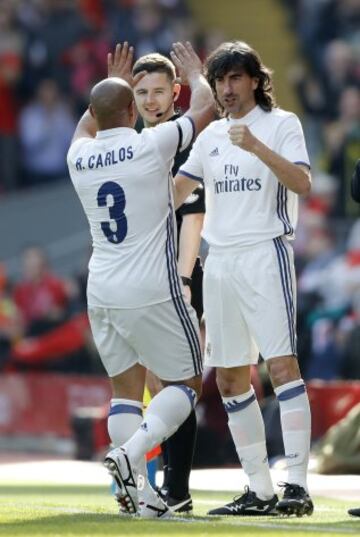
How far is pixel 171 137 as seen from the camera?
8.43 m

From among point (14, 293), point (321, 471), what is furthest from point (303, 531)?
point (14, 293)

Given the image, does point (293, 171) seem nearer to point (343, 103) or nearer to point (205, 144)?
point (205, 144)

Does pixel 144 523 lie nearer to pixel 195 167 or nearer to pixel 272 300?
Result: pixel 272 300

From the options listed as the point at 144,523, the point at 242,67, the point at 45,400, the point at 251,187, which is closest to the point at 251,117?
the point at 242,67

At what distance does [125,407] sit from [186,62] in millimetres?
1723

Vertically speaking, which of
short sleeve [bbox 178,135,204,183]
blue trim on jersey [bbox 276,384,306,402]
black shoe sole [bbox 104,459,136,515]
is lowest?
black shoe sole [bbox 104,459,136,515]

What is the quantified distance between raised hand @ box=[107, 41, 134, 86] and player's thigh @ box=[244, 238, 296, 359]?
1.17 m

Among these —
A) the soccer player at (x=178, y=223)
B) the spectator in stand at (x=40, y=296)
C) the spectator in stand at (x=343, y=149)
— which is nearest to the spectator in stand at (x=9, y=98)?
the spectator in stand at (x=40, y=296)

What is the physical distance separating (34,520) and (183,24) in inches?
594

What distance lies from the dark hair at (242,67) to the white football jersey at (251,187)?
0.07 meters

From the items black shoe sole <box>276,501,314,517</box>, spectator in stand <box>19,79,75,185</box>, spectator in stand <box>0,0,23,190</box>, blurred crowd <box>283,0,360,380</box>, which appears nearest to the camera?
black shoe sole <box>276,501,314,517</box>

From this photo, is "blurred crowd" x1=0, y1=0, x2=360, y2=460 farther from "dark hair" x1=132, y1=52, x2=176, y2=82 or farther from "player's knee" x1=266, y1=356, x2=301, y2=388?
"player's knee" x1=266, y1=356, x2=301, y2=388

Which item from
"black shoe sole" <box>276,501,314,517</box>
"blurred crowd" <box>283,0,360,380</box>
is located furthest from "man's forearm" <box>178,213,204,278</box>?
"blurred crowd" <box>283,0,360,380</box>

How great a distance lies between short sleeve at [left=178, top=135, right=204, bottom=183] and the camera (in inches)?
357
